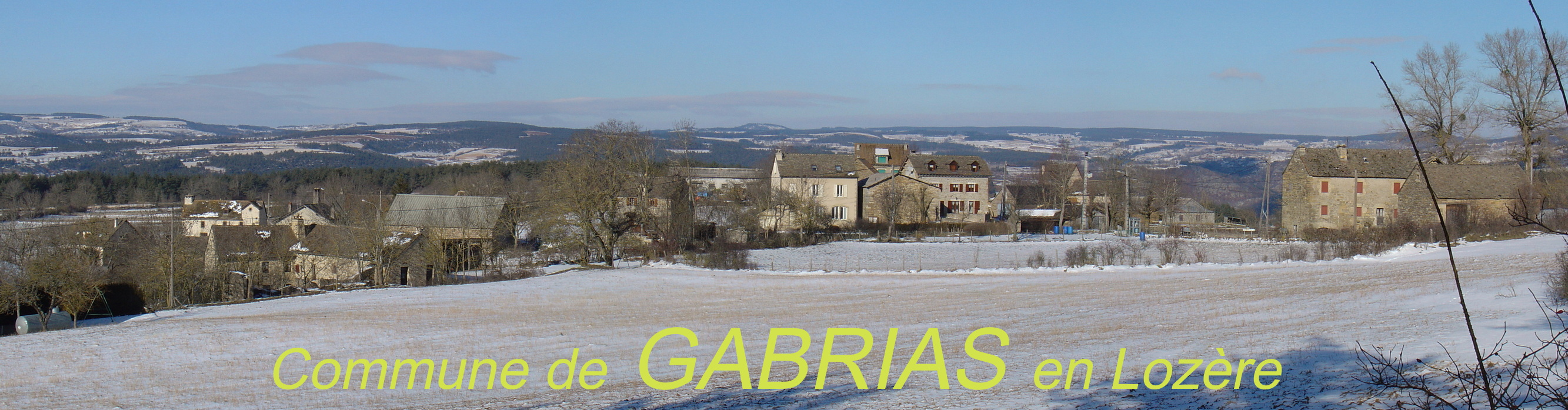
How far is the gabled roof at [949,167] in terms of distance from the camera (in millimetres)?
74312

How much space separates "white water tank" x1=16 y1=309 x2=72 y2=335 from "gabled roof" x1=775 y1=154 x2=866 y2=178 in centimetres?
4525

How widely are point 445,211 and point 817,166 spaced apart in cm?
2761

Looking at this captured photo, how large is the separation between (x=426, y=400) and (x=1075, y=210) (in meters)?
73.1

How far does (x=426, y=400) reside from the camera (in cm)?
1434

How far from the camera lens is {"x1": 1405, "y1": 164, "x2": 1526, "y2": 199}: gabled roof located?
43781 mm

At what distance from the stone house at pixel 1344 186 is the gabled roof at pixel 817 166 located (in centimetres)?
3014

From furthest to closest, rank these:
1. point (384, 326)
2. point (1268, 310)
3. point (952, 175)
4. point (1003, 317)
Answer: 1. point (952, 175)
2. point (384, 326)
3. point (1003, 317)
4. point (1268, 310)

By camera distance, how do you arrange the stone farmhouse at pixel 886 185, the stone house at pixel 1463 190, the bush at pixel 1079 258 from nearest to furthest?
the bush at pixel 1079 258 < the stone house at pixel 1463 190 < the stone farmhouse at pixel 886 185

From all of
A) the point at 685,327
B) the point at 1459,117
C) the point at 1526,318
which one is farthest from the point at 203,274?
the point at 1459,117

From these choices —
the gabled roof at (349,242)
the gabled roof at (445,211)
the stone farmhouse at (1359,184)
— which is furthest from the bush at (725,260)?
the stone farmhouse at (1359,184)

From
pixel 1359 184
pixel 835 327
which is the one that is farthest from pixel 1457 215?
pixel 835 327

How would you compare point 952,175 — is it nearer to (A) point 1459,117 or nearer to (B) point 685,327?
(A) point 1459,117

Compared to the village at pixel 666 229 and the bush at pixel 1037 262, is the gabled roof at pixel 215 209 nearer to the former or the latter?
the village at pixel 666 229

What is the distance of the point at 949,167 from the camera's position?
7488 centimetres
